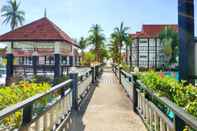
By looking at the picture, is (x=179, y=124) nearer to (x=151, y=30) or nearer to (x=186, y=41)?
(x=186, y=41)

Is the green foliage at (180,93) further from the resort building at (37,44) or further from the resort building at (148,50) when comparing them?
the resort building at (148,50)

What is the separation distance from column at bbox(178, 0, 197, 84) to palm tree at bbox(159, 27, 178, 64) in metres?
68.5

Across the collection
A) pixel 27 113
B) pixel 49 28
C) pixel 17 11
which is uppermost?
pixel 17 11

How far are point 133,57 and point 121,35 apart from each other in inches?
949

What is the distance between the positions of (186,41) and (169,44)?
69.0 m

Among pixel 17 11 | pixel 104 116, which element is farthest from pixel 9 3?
pixel 104 116

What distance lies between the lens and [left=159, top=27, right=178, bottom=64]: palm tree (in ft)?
236

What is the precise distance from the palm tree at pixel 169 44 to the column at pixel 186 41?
6852cm

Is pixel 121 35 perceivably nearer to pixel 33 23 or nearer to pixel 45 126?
pixel 33 23

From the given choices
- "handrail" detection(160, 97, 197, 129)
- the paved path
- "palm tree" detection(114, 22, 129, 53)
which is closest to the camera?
"handrail" detection(160, 97, 197, 129)

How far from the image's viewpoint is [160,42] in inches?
3093

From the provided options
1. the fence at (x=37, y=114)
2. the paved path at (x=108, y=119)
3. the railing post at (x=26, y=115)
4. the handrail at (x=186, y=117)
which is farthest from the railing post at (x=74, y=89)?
the handrail at (x=186, y=117)

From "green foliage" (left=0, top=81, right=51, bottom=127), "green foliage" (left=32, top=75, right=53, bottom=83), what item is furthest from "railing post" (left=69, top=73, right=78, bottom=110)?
"green foliage" (left=32, top=75, right=53, bottom=83)

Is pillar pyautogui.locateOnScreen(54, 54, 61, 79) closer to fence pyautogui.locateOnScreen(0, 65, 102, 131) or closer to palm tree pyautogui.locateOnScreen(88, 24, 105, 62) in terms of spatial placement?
fence pyautogui.locateOnScreen(0, 65, 102, 131)
